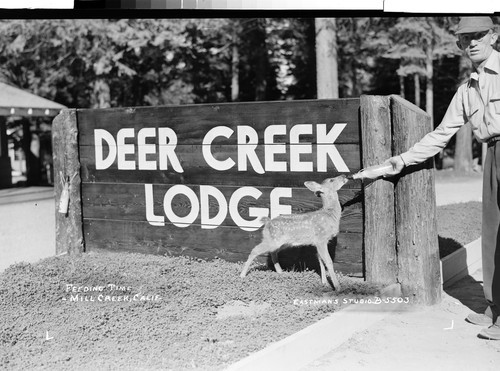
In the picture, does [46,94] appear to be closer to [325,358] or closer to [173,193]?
[173,193]

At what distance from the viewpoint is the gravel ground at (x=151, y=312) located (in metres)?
2.78

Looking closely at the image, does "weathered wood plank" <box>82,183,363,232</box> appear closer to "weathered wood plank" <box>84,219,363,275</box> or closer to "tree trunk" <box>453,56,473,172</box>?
"weathered wood plank" <box>84,219,363,275</box>

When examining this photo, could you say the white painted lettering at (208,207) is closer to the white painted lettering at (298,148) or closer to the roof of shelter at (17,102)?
the white painted lettering at (298,148)

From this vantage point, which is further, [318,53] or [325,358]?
[318,53]

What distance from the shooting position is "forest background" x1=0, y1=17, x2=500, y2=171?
479 centimetres

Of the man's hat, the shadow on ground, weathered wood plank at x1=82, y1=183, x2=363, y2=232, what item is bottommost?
the shadow on ground

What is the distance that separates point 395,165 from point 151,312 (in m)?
1.48

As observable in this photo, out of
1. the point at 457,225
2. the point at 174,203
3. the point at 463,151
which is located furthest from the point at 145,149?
the point at 463,151

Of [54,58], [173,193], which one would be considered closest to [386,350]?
Result: [173,193]

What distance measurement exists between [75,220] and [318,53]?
116 inches

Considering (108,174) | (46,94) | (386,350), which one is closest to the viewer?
(386,350)

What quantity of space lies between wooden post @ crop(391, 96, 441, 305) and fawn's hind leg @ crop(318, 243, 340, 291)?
0.36 metres

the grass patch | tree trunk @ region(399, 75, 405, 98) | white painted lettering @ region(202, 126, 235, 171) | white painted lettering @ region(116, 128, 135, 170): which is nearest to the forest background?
tree trunk @ region(399, 75, 405, 98)

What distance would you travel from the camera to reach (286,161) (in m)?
3.74
